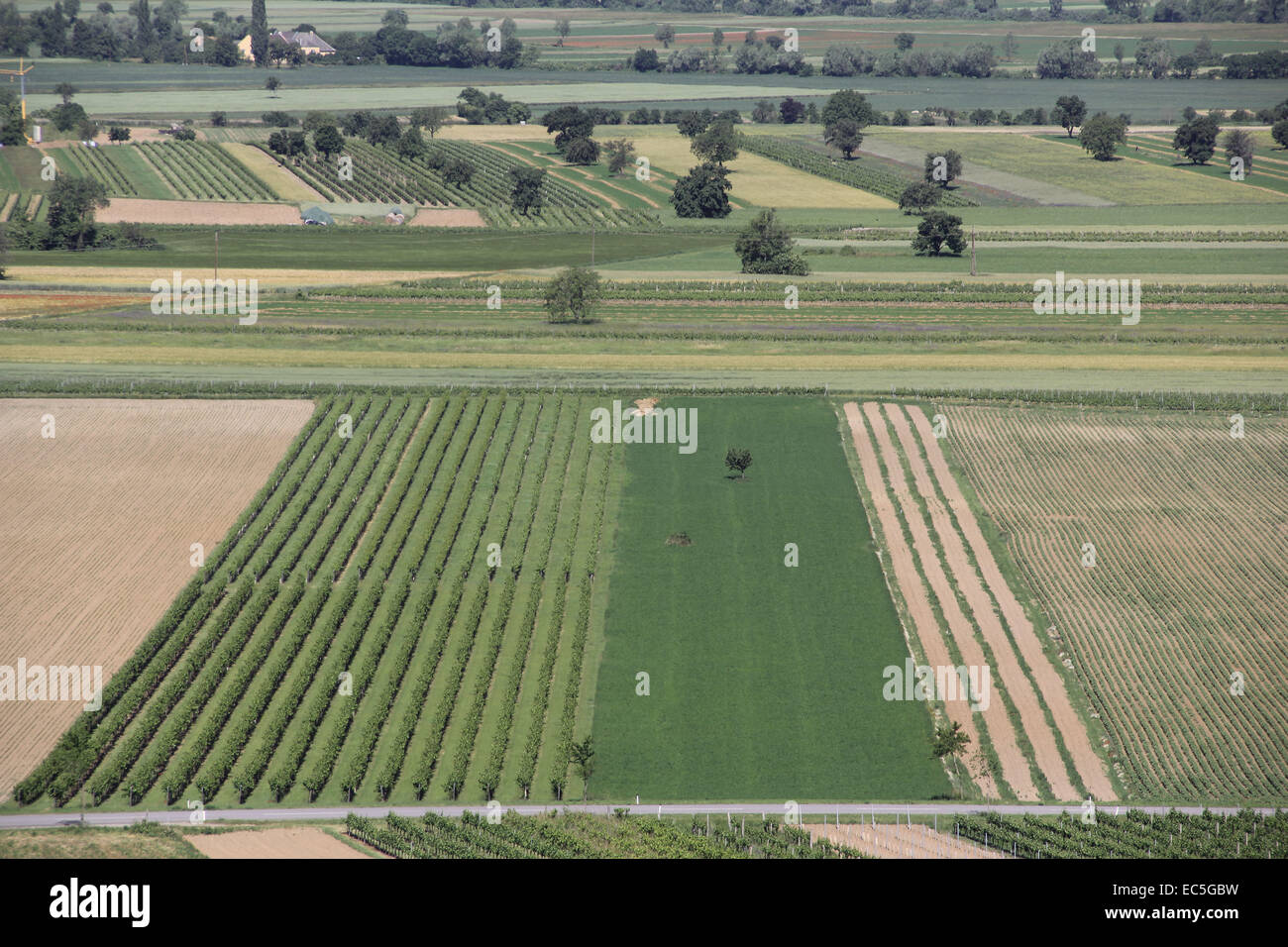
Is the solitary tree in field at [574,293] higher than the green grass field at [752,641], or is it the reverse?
the solitary tree in field at [574,293]

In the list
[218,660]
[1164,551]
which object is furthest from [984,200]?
[218,660]

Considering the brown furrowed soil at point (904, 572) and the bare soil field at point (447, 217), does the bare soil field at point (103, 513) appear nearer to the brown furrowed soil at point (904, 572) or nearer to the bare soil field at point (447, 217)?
the brown furrowed soil at point (904, 572)

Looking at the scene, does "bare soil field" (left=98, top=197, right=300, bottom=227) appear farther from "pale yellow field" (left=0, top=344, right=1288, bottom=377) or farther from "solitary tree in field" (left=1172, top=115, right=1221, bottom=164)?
"solitary tree in field" (left=1172, top=115, right=1221, bottom=164)

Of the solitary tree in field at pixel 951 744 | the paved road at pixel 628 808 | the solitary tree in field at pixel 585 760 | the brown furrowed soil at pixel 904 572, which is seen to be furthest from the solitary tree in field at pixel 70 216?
the solitary tree in field at pixel 951 744

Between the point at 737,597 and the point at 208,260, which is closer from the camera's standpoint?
the point at 737,597
